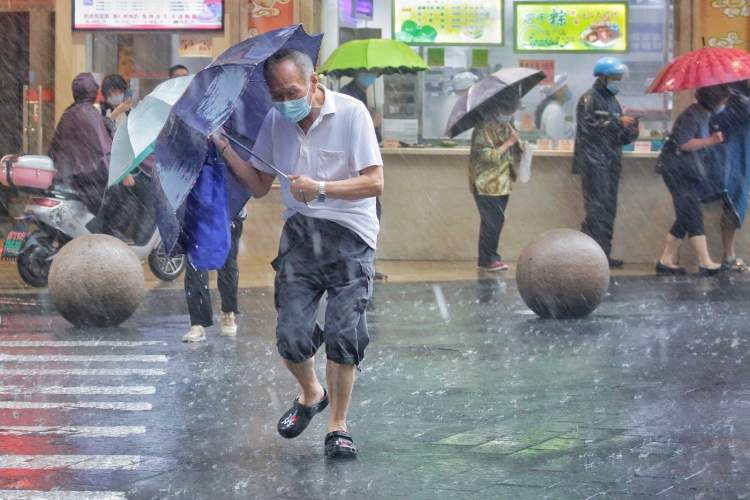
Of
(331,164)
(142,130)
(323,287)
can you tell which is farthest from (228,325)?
(331,164)

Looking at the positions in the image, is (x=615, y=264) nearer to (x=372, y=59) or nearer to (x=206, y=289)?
(x=372, y=59)

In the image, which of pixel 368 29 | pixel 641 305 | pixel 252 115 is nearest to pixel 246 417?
pixel 252 115

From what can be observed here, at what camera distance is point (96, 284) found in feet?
36.8

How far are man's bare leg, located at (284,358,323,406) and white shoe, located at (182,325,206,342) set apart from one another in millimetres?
3713

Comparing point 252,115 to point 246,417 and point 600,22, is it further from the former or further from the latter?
point 600,22

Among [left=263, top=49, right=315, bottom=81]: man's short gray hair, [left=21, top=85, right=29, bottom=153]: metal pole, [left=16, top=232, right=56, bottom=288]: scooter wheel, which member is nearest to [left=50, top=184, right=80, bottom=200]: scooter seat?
[left=16, top=232, right=56, bottom=288]: scooter wheel

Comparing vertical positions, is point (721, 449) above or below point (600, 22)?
below

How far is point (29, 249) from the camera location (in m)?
13.8

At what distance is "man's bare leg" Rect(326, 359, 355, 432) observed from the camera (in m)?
6.73

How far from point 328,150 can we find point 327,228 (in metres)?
0.36

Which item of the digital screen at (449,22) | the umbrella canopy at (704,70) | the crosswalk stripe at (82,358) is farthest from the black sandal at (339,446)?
the digital screen at (449,22)

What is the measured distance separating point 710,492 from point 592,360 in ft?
12.6

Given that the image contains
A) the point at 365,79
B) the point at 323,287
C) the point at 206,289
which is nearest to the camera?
the point at 323,287

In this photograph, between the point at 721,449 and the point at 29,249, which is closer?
the point at 721,449
